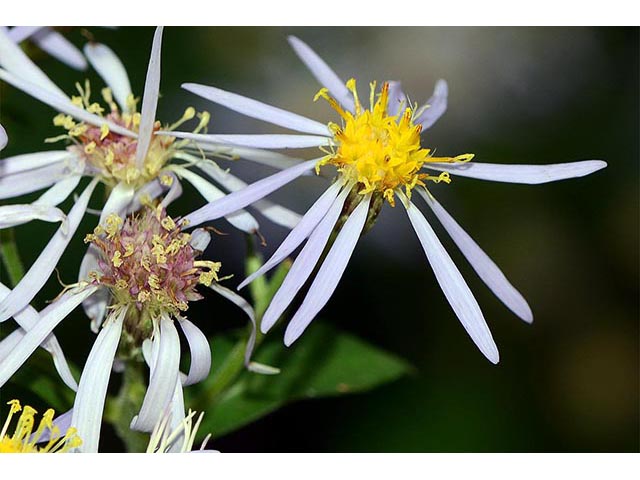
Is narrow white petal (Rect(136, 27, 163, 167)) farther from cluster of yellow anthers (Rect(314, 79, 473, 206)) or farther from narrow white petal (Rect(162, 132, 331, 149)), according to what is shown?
cluster of yellow anthers (Rect(314, 79, 473, 206))

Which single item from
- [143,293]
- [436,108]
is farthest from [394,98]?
[143,293]

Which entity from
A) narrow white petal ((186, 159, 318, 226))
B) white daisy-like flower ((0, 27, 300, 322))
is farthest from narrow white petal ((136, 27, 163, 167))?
narrow white petal ((186, 159, 318, 226))

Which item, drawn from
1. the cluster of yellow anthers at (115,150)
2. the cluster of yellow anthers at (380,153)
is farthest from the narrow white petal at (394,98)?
the cluster of yellow anthers at (115,150)

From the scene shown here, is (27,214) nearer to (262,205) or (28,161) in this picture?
(28,161)

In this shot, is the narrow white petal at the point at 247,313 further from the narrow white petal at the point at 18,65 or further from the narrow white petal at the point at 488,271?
the narrow white petal at the point at 18,65

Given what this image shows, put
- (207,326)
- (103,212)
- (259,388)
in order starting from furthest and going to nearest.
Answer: (207,326)
(259,388)
(103,212)
